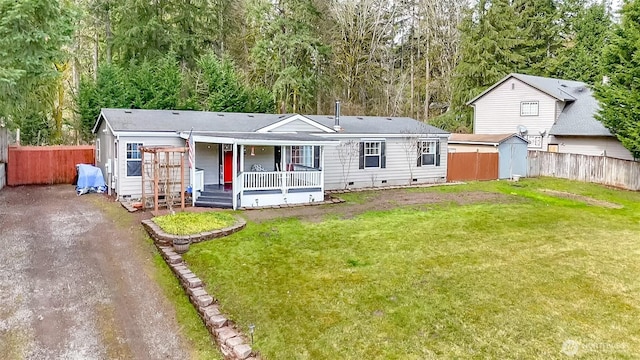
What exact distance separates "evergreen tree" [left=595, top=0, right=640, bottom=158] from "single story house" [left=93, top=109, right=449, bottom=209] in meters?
7.27

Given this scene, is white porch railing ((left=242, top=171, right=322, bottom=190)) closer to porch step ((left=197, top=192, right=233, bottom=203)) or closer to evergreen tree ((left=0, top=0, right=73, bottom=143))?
porch step ((left=197, top=192, right=233, bottom=203))

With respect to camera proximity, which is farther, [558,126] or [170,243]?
[558,126]

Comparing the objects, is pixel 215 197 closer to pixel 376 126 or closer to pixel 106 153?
pixel 106 153

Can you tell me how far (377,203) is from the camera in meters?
14.8

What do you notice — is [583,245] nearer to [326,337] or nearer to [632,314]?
[632,314]

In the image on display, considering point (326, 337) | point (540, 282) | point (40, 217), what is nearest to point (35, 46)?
point (40, 217)

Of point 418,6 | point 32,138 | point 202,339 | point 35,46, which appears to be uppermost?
point 418,6

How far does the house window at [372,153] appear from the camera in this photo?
18188 mm

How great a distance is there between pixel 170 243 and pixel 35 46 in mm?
7223

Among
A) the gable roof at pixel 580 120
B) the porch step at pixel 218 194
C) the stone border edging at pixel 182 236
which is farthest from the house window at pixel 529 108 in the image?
the stone border edging at pixel 182 236

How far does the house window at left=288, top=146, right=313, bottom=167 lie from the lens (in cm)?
1692

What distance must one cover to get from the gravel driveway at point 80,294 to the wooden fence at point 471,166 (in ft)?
48.0

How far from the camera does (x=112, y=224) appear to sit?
Answer: 37.3 ft

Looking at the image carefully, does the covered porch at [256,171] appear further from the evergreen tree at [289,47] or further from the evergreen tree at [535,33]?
the evergreen tree at [535,33]
